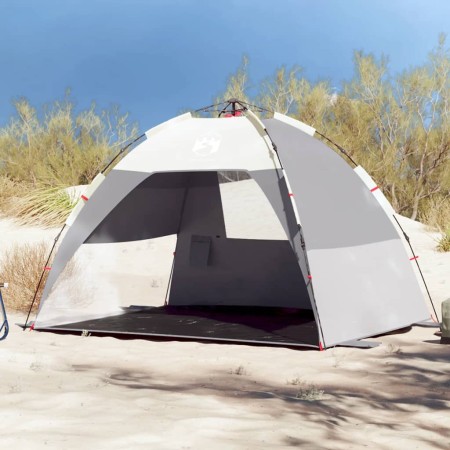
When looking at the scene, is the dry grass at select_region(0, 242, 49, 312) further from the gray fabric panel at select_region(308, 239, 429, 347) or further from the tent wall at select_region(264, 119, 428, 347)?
the gray fabric panel at select_region(308, 239, 429, 347)

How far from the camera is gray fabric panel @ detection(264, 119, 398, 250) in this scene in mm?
6750

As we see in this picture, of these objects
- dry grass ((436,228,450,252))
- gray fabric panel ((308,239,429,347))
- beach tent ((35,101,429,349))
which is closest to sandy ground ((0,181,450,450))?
gray fabric panel ((308,239,429,347))

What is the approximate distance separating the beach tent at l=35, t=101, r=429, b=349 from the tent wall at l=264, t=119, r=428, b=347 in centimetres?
1

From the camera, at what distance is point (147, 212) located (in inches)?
345

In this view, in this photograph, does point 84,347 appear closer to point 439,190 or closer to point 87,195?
point 87,195

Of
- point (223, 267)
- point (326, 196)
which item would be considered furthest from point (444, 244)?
point (326, 196)

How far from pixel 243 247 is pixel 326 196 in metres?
2.25

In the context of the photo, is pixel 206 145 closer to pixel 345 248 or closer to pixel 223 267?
pixel 345 248

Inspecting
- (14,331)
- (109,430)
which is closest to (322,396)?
(109,430)

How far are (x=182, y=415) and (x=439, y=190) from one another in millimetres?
17524

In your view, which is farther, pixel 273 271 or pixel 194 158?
pixel 273 271

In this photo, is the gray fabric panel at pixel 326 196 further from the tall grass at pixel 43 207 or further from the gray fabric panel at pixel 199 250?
the tall grass at pixel 43 207

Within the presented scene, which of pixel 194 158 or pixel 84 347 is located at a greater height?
pixel 194 158

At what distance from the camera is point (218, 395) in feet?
15.1
